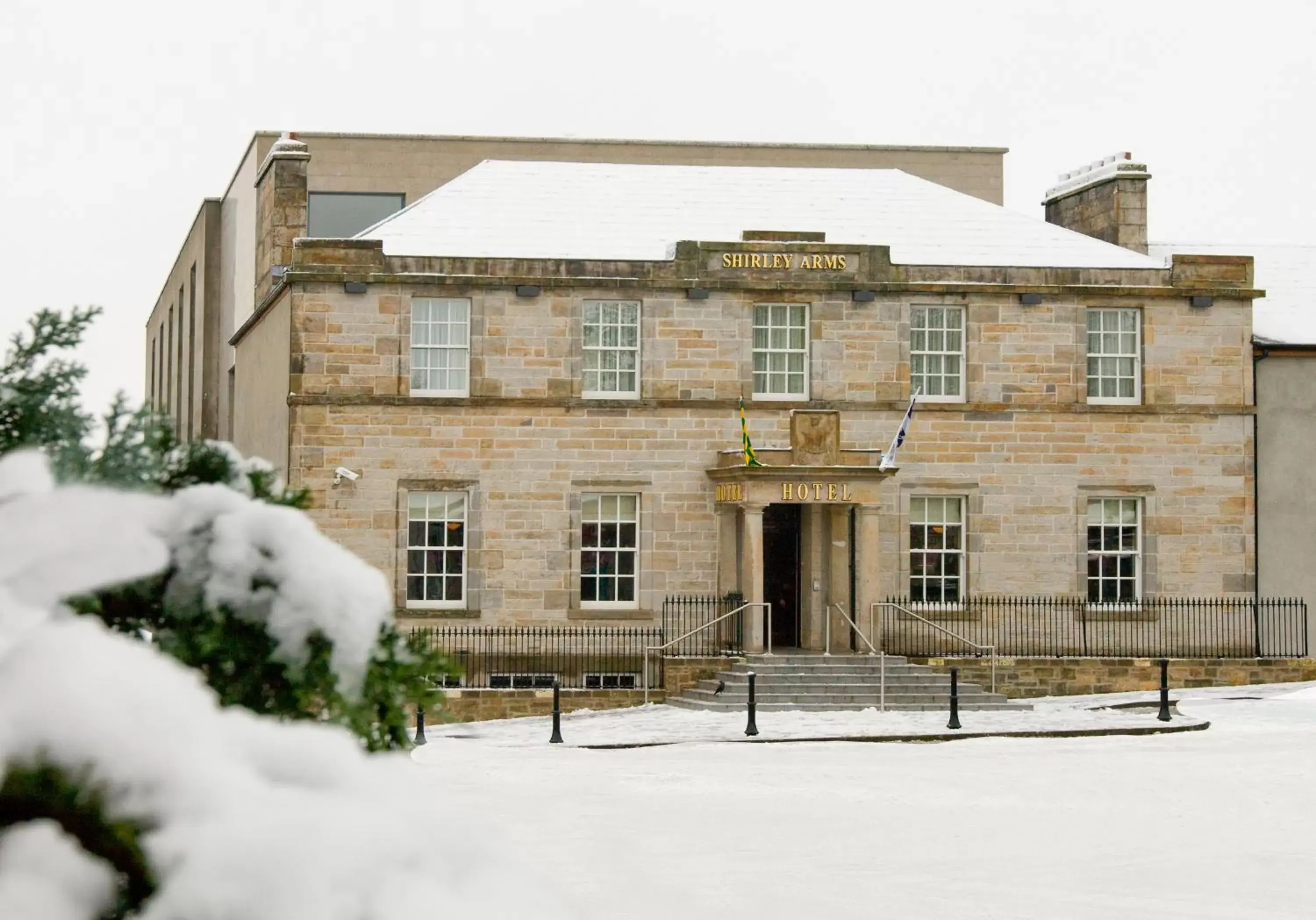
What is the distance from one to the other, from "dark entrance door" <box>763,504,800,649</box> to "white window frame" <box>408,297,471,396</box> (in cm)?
561

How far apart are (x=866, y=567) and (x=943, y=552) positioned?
2198 mm

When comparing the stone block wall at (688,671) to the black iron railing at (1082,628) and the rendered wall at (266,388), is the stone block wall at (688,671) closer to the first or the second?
the black iron railing at (1082,628)

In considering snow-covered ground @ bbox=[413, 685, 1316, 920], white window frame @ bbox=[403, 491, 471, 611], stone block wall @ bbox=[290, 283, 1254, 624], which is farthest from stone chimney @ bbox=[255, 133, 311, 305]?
snow-covered ground @ bbox=[413, 685, 1316, 920]

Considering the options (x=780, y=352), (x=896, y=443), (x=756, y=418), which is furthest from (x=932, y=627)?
(x=780, y=352)

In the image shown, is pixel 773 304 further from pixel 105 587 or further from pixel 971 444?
pixel 105 587

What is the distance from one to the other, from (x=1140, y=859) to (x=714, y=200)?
2399 centimetres

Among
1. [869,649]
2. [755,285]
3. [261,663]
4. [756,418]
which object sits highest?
[755,285]

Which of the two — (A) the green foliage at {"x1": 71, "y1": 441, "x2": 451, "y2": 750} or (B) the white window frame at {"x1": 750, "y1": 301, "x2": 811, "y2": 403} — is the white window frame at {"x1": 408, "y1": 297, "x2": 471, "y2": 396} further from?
(A) the green foliage at {"x1": 71, "y1": 441, "x2": 451, "y2": 750}

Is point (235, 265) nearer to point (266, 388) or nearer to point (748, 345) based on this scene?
point (266, 388)

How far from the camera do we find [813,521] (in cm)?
3269

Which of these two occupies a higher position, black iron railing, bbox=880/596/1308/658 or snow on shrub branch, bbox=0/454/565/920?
snow on shrub branch, bbox=0/454/565/920

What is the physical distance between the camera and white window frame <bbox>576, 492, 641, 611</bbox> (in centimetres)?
3250

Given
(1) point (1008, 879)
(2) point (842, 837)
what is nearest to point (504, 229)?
(2) point (842, 837)

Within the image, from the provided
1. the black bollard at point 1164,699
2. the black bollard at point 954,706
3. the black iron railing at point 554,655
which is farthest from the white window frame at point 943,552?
the black bollard at point 1164,699
